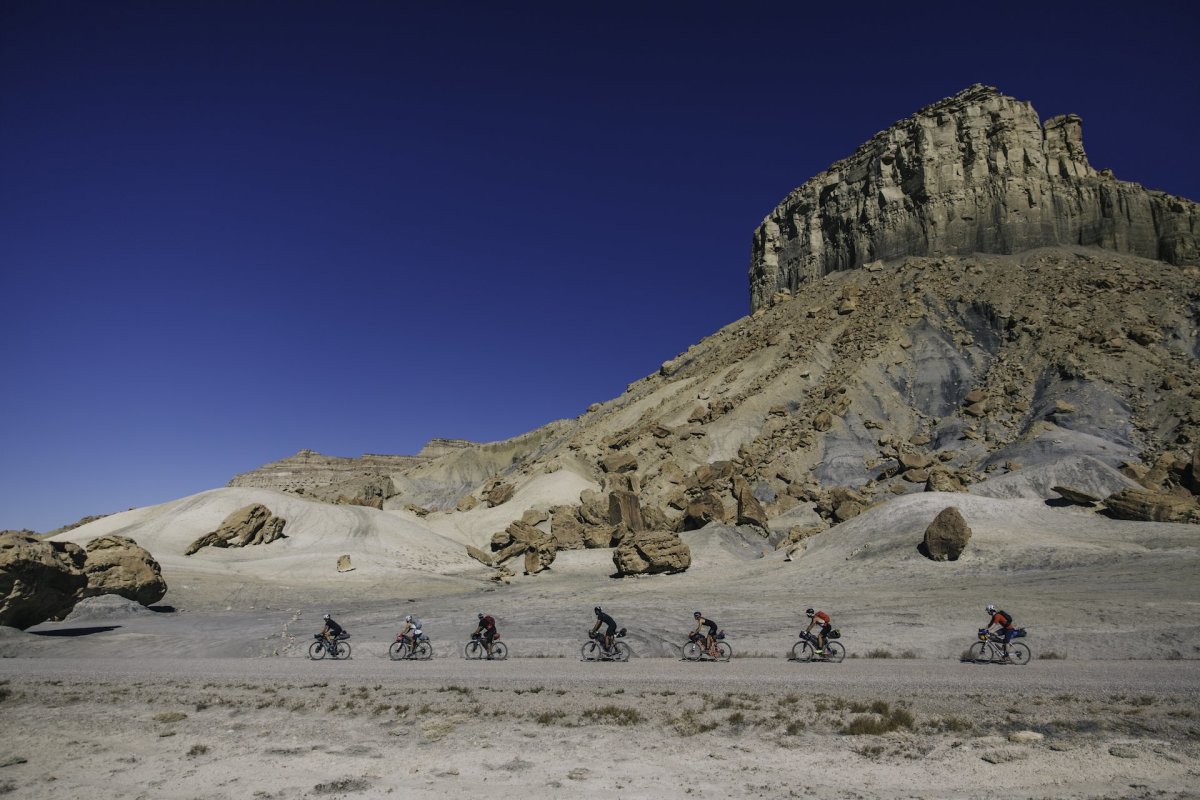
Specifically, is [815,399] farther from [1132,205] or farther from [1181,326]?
[1132,205]

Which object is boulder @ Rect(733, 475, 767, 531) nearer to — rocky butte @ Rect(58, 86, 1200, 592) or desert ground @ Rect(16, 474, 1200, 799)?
rocky butte @ Rect(58, 86, 1200, 592)

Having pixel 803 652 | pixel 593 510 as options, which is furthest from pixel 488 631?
pixel 593 510

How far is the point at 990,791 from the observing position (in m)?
8.52

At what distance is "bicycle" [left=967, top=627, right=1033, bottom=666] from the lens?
17.4 m

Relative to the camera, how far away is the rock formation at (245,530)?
47688 millimetres

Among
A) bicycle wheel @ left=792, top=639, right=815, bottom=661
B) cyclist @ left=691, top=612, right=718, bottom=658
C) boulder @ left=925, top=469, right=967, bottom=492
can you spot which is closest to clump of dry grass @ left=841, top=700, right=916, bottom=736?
bicycle wheel @ left=792, top=639, right=815, bottom=661

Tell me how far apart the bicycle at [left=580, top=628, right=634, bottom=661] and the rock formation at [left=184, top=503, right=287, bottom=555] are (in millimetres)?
37826

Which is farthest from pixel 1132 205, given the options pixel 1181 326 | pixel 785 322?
pixel 785 322

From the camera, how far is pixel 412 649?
Answer: 20469 mm

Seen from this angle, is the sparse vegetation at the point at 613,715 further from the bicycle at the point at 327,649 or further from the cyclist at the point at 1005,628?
the bicycle at the point at 327,649

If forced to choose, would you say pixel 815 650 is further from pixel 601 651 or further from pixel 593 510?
pixel 593 510

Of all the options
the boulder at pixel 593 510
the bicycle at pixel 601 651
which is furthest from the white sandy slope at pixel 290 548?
the bicycle at pixel 601 651

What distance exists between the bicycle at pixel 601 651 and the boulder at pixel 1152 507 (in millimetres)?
29607

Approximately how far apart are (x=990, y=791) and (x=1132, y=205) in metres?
90.3
